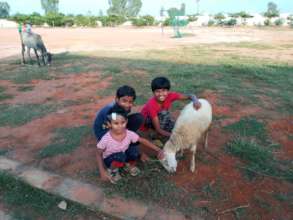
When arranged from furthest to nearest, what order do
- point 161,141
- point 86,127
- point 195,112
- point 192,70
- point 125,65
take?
point 125,65, point 192,70, point 86,127, point 161,141, point 195,112

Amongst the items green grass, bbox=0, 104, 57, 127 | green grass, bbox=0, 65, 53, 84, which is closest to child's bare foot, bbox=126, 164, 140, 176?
green grass, bbox=0, 104, 57, 127

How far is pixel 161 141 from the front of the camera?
144 inches

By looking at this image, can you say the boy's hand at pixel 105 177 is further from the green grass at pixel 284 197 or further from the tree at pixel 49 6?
the tree at pixel 49 6

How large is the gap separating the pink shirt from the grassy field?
12.8 inches

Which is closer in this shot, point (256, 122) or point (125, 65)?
point (256, 122)

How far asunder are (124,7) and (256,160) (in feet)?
257

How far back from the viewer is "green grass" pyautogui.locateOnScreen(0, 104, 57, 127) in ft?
14.8

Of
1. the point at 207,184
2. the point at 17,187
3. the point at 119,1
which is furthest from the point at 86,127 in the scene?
the point at 119,1

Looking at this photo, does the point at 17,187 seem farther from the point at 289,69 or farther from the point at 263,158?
the point at 289,69

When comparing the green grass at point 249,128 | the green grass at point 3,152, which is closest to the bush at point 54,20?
the green grass at point 3,152

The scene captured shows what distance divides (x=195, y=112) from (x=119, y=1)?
76.4 meters

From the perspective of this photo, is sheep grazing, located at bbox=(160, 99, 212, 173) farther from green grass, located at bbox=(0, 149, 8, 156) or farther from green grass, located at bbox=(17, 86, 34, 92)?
green grass, located at bbox=(17, 86, 34, 92)

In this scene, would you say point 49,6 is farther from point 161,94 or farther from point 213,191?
point 213,191

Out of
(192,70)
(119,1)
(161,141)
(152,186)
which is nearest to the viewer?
(152,186)
